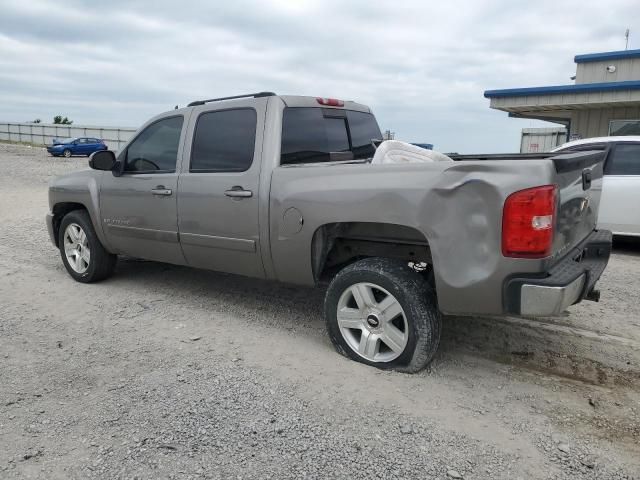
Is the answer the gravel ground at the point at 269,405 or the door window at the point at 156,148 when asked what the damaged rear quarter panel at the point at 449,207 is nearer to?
the gravel ground at the point at 269,405

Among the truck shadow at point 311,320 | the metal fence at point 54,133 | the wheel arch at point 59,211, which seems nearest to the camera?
the truck shadow at point 311,320

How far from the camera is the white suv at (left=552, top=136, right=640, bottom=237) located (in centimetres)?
749

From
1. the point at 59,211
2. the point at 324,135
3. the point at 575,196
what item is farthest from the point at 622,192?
the point at 59,211

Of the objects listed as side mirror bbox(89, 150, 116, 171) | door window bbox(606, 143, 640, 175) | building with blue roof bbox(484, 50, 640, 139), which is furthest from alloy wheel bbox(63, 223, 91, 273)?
building with blue roof bbox(484, 50, 640, 139)

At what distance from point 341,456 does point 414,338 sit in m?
1.03

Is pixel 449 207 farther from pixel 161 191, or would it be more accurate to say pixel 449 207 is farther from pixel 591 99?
pixel 591 99

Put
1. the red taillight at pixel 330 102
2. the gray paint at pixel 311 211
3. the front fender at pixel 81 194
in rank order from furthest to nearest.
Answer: the front fender at pixel 81 194
the red taillight at pixel 330 102
the gray paint at pixel 311 211

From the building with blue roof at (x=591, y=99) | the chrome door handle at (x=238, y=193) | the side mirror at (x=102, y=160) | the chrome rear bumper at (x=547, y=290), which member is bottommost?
the chrome rear bumper at (x=547, y=290)

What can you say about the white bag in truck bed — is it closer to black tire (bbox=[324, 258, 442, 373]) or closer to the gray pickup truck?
the gray pickup truck

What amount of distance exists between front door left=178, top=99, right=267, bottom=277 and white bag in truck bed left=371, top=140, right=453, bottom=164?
0.97 meters

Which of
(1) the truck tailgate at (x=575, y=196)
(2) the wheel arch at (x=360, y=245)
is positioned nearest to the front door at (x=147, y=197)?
(2) the wheel arch at (x=360, y=245)

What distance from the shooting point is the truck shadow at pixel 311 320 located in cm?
380

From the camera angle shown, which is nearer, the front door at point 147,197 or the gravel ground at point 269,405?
the gravel ground at point 269,405

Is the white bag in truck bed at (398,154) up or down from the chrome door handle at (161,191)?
up
